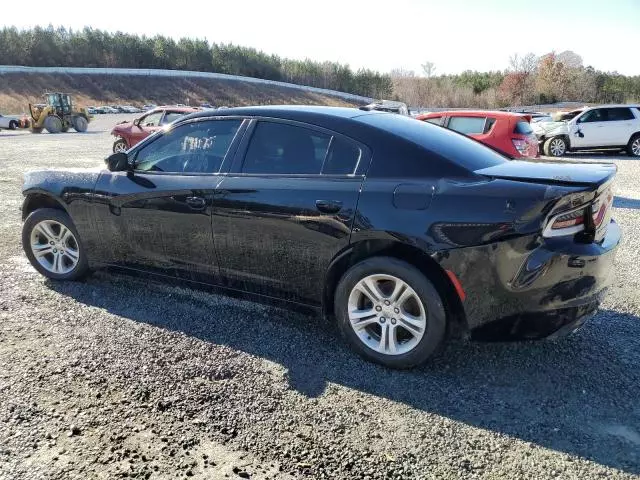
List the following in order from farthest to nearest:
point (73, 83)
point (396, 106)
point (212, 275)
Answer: point (73, 83)
point (396, 106)
point (212, 275)

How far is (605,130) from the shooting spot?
622 inches

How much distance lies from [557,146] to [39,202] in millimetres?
15463

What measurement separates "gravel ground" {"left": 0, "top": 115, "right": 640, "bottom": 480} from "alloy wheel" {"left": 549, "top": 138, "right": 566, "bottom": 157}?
528 inches

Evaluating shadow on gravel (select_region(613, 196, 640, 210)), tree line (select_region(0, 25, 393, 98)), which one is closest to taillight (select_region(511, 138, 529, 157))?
shadow on gravel (select_region(613, 196, 640, 210))

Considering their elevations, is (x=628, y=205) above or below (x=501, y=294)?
below

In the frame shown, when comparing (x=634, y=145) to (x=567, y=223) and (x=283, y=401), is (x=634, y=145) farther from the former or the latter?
(x=283, y=401)

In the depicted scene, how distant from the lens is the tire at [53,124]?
2969cm

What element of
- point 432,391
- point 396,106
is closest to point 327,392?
point 432,391

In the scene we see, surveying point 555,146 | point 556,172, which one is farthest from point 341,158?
point 555,146

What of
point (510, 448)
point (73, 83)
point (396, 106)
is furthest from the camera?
point (73, 83)

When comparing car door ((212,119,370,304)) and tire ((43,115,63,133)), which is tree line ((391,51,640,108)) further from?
car door ((212,119,370,304))

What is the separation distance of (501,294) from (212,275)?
206 cm

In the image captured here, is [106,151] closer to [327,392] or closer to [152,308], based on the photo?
[152,308]

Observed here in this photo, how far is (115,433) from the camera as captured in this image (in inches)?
102
